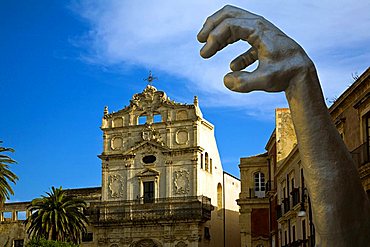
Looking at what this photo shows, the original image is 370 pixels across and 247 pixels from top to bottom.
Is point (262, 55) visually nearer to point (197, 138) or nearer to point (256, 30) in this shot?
point (256, 30)

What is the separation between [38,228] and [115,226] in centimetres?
752

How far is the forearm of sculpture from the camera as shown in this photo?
3416 millimetres

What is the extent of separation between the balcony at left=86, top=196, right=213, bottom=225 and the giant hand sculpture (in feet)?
130

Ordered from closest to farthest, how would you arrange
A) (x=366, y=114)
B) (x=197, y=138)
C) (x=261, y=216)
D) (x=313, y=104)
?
(x=313, y=104), (x=366, y=114), (x=261, y=216), (x=197, y=138)

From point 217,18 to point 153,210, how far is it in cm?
4136

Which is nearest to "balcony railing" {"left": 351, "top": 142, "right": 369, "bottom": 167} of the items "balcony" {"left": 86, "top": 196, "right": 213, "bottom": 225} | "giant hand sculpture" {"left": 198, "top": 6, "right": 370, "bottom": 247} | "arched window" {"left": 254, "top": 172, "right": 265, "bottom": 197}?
"giant hand sculpture" {"left": 198, "top": 6, "right": 370, "bottom": 247}

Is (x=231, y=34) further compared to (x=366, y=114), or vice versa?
(x=366, y=114)

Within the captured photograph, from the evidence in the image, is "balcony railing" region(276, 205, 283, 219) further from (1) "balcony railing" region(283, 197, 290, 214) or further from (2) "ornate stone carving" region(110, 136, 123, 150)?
(2) "ornate stone carving" region(110, 136, 123, 150)

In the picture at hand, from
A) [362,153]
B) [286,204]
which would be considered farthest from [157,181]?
[362,153]

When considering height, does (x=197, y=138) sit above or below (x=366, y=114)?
above

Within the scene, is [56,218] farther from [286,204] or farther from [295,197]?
[295,197]

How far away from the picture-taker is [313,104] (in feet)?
11.2

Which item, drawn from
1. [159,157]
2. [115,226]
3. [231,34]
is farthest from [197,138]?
[231,34]

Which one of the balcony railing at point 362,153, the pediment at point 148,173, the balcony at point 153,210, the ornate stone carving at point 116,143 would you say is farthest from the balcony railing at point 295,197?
the ornate stone carving at point 116,143
